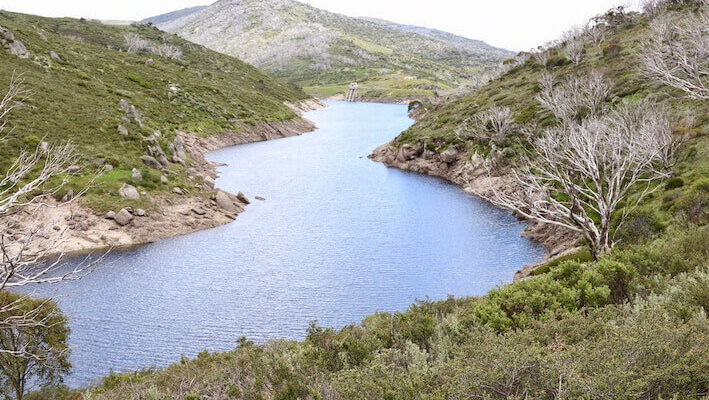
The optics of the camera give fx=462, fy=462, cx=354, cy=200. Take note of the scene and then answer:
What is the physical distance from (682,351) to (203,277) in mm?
35285

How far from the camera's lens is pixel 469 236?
47.7 m

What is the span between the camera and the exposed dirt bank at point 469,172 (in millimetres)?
43062

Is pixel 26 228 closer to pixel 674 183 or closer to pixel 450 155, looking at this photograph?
pixel 674 183

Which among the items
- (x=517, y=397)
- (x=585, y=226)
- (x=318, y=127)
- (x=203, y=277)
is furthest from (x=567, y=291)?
(x=318, y=127)

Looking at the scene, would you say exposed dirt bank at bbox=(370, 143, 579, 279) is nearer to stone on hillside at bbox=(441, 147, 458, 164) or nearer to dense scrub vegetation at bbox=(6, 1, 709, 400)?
stone on hillside at bbox=(441, 147, 458, 164)

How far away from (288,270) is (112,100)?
54861 millimetres

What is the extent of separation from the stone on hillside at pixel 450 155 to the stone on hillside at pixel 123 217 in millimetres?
48048

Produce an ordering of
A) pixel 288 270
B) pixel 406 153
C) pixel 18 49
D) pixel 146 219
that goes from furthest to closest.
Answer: pixel 406 153 < pixel 18 49 < pixel 146 219 < pixel 288 270

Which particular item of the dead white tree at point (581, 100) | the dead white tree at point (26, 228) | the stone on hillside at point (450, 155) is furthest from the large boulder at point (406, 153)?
the dead white tree at point (26, 228)

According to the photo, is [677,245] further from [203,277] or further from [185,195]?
[185,195]

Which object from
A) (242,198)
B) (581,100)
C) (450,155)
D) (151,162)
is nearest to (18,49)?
(151,162)

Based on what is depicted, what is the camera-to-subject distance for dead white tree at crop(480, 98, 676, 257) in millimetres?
25516

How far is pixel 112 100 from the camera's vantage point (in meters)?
76.0

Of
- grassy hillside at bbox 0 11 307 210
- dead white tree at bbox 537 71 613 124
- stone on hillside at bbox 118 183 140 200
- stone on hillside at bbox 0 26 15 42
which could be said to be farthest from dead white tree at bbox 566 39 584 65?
stone on hillside at bbox 0 26 15 42
